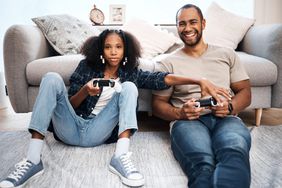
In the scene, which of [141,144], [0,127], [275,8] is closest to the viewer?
[141,144]

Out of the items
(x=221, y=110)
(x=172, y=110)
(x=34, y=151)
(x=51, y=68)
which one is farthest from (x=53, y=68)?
(x=221, y=110)

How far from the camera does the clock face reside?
2.61 meters

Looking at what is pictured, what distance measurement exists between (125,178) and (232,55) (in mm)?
789

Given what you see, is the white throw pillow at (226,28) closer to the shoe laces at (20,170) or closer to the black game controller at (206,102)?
the black game controller at (206,102)

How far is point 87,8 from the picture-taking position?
2.80 meters

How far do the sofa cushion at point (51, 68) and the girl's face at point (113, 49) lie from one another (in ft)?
1.15

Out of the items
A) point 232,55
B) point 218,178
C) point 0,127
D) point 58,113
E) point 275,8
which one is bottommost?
point 0,127

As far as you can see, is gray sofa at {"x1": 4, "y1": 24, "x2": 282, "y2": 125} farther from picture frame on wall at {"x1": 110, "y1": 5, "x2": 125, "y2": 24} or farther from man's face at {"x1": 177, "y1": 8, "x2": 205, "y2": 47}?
picture frame on wall at {"x1": 110, "y1": 5, "x2": 125, "y2": 24}

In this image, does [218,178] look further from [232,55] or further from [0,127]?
[0,127]

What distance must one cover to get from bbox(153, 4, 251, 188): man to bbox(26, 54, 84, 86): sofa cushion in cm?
53

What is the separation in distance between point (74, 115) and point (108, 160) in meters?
0.26

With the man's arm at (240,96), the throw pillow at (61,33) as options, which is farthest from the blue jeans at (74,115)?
the throw pillow at (61,33)

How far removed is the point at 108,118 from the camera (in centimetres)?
136

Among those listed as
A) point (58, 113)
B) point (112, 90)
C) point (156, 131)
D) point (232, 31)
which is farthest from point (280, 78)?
point (58, 113)
